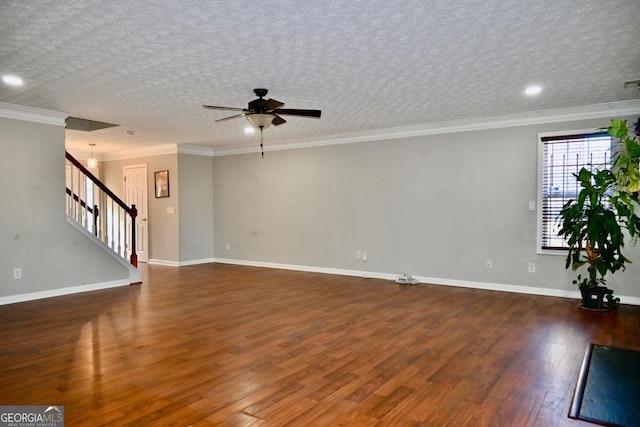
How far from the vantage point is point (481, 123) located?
5.91 m

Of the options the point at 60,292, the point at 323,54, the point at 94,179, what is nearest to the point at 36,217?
the point at 94,179

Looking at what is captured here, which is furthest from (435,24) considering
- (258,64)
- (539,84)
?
(539,84)

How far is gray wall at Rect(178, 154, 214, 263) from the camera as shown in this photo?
8391 millimetres

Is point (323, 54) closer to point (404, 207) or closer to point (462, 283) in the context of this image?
point (404, 207)

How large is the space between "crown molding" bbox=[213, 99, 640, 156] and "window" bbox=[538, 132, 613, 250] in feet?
0.82

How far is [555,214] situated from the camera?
5488 mm

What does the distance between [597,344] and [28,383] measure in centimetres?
446

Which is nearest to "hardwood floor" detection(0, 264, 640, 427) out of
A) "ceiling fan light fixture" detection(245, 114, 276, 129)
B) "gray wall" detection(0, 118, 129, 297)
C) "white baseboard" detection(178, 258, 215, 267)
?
"gray wall" detection(0, 118, 129, 297)

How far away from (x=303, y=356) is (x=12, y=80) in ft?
12.7

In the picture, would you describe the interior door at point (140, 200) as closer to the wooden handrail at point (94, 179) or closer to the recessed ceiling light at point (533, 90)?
the wooden handrail at point (94, 179)

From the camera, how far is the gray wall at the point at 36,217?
16.8ft

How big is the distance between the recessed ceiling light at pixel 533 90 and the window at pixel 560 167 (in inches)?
45.2

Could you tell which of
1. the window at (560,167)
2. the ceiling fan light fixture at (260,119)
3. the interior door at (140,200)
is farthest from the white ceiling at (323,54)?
the interior door at (140,200)

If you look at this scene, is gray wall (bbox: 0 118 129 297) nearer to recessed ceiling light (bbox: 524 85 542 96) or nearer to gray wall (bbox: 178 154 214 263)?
gray wall (bbox: 178 154 214 263)
